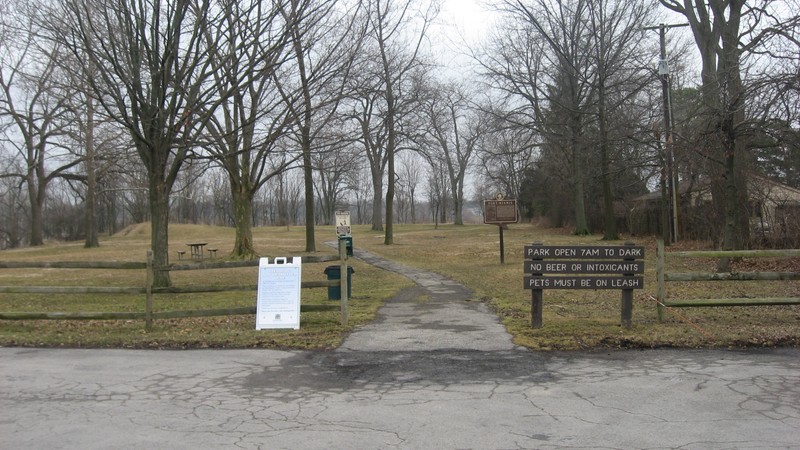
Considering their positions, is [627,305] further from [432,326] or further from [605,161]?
[605,161]

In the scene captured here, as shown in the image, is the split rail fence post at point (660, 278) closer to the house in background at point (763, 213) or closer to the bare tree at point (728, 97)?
the bare tree at point (728, 97)

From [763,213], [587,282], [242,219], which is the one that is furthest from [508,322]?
[242,219]

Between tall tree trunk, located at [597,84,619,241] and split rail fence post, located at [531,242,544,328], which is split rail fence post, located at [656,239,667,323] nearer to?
split rail fence post, located at [531,242,544,328]

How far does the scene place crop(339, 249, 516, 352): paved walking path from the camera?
316 inches

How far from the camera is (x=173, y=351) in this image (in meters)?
7.89

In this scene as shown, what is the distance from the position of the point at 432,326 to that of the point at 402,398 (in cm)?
386

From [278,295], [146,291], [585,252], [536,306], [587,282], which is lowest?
[536,306]

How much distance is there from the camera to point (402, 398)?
566 centimetres

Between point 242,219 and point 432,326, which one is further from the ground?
point 242,219

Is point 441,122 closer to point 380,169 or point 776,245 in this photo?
point 380,169

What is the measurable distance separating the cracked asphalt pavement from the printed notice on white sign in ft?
4.22

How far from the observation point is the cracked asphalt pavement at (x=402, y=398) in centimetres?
455

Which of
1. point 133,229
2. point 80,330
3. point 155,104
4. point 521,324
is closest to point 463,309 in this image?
point 521,324

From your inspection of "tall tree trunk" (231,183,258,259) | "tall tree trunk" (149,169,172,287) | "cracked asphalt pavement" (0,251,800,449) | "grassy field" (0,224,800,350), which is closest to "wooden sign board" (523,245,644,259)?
"grassy field" (0,224,800,350)
